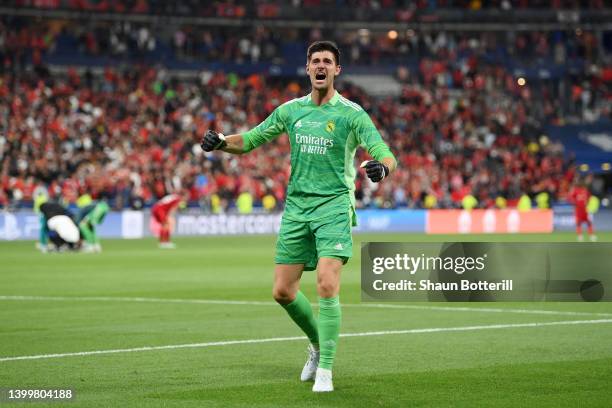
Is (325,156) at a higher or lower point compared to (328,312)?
higher

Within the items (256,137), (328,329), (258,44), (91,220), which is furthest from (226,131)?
(328,329)

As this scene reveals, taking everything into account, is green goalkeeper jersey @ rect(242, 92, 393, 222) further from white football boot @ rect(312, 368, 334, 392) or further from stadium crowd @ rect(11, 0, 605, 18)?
stadium crowd @ rect(11, 0, 605, 18)

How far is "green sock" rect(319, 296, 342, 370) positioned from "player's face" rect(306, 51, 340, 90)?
5.39 ft

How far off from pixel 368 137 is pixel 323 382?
1864 mm

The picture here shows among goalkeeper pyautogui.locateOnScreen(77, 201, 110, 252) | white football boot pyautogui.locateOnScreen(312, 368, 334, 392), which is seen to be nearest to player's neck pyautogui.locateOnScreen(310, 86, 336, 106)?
white football boot pyautogui.locateOnScreen(312, 368, 334, 392)

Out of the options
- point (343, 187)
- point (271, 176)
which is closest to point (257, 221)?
point (271, 176)

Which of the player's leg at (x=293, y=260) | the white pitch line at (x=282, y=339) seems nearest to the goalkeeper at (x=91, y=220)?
the white pitch line at (x=282, y=339)

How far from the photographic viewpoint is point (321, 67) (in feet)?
29.2

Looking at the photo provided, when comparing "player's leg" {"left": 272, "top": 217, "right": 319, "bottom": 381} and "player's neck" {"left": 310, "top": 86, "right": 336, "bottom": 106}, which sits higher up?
"player's neck" {"left": 310, "top": 86, "right": 336, "bottom": 106}

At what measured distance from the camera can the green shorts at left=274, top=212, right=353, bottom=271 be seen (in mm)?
8859

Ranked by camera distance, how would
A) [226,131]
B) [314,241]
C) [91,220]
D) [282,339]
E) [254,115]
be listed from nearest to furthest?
[314,241]
[282,339]
[91,220]
[226,131]
[254,115]

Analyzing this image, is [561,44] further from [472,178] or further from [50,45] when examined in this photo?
[50,45]

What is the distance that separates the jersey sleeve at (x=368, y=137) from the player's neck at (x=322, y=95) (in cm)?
27

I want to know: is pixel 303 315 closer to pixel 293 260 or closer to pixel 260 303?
pixel 293 260
